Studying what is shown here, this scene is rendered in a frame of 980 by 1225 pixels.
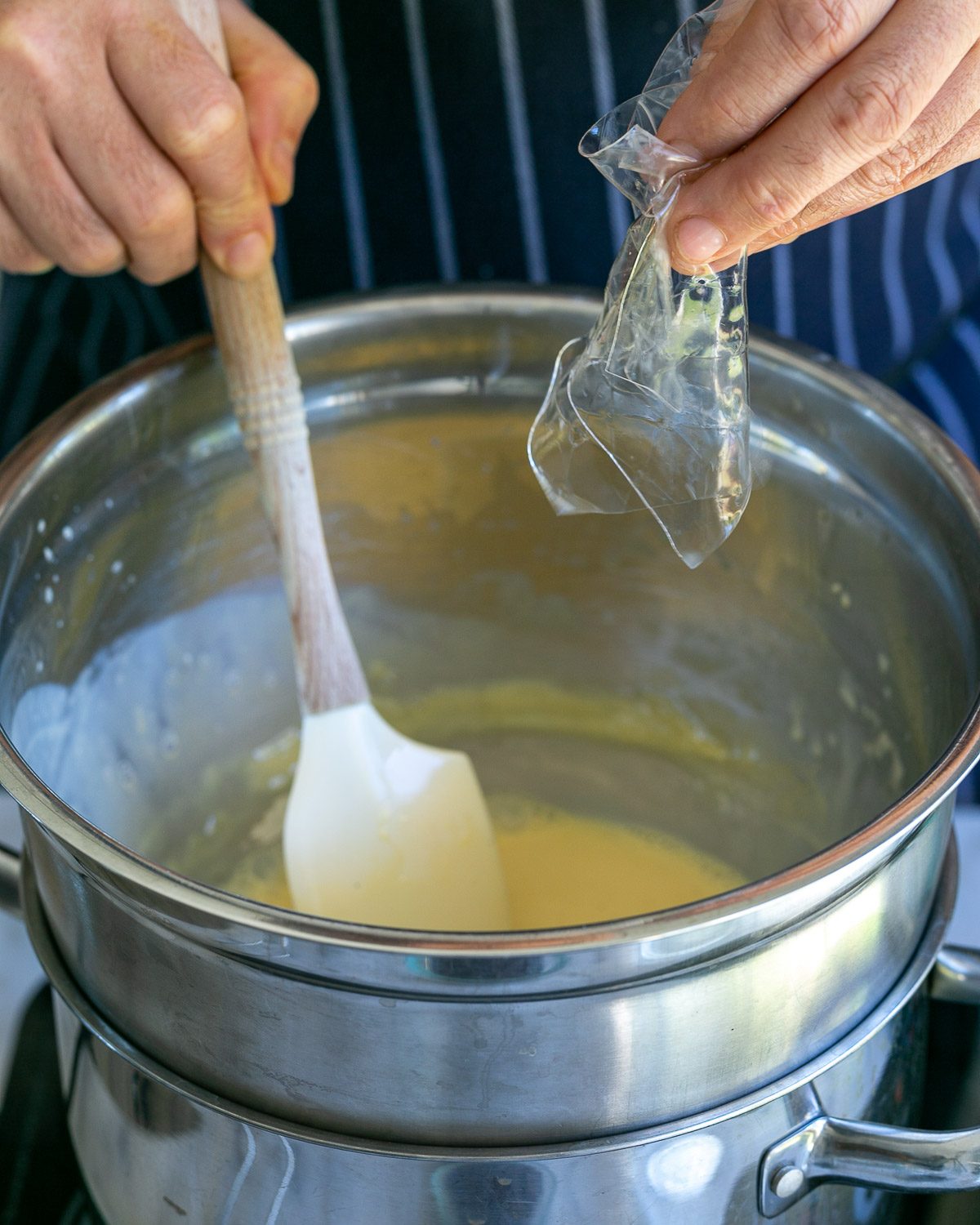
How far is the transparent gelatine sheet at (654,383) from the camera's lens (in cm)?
45

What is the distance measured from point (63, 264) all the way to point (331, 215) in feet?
0.61

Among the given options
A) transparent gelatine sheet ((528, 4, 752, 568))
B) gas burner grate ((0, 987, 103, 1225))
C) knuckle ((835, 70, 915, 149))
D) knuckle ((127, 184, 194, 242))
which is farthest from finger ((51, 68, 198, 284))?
gas burner grate ((0, 987, 103, 1225))

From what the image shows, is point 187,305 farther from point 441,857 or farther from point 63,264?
point 441,857

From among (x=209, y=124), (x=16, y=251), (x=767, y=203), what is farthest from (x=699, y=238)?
(x=16, y=251)

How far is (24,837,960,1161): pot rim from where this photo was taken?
1.21 ft

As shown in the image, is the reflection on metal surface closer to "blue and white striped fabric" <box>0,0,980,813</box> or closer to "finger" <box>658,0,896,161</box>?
"finger" <box>658,0,896,161</box>

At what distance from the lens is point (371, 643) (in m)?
0.73

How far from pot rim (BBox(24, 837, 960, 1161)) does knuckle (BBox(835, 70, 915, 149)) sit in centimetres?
26

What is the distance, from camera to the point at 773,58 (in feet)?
1.19

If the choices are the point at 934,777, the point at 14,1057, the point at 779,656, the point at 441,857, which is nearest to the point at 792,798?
the point at 779,656

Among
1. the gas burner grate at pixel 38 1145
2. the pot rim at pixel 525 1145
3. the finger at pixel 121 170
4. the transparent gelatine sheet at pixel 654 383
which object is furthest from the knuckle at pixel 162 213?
the gas burner grate at pixel 38 1145

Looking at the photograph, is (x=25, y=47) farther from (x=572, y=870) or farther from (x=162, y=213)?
(x=572, y=870)

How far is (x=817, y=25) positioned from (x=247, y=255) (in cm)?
26

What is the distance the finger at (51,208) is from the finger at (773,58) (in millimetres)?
260
